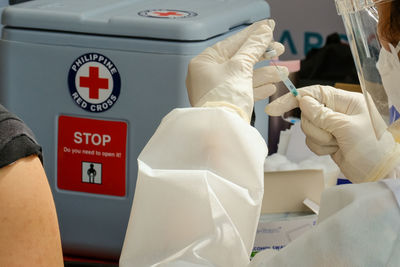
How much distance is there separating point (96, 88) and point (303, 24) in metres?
1.71

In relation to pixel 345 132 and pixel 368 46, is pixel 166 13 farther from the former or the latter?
pixel 368 46

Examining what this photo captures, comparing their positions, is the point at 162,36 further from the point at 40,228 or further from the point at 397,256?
the point at 397,256

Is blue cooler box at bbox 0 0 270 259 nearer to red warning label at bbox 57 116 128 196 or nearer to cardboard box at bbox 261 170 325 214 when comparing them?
red warning label at bbox 57 116 128 196

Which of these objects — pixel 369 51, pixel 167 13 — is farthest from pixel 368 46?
pixel 167 13

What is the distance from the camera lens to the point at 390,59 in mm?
890

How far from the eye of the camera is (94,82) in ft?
5.09

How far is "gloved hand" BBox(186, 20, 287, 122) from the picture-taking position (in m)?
1.23

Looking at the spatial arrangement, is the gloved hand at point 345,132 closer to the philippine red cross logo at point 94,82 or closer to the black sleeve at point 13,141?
the philippine red cross logo at point 94,82

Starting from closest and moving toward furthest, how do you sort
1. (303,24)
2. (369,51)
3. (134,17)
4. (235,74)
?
1. (369,51)
2. (235,74)
3. (134,17)
4. (303,24)

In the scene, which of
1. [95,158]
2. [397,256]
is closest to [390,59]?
[397,256]

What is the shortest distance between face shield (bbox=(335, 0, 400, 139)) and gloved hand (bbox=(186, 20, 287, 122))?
26 centimetres

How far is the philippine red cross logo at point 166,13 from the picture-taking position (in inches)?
61.6

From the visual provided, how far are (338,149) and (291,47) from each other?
1.70 m

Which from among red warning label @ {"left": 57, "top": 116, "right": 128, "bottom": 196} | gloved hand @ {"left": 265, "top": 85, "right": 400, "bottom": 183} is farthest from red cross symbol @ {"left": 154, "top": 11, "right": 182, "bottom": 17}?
gloved hand @ {"left": 265, "top": 85, "right": 400, "bottom": 183}
